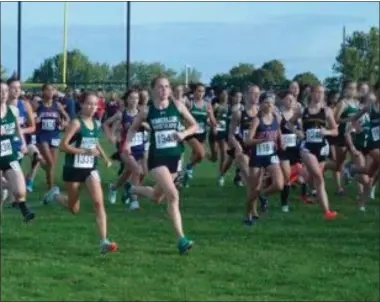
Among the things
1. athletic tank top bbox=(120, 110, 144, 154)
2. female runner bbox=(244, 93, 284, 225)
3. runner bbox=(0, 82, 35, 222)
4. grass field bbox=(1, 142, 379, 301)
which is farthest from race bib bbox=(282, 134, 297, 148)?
runner bbox=(0, 82, 35, 222)

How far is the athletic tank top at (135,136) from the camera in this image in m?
16.6

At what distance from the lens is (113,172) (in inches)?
1005

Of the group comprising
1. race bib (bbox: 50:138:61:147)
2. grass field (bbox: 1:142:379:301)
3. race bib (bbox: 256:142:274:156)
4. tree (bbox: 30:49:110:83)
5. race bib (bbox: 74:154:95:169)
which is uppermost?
tree (bbox: 30:49:110:83)

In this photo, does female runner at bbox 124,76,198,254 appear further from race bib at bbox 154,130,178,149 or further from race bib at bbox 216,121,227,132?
race bib at bbox 216,121,227,132

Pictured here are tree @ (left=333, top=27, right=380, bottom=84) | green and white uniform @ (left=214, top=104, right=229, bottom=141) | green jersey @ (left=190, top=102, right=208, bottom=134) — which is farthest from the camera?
tree @ (left=333, top=27, right=380, bottom=84)

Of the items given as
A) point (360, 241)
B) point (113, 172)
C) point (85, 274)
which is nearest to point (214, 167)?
point (113, 172)

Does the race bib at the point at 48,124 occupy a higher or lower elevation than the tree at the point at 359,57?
lower

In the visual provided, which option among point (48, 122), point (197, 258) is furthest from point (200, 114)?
point (197, 258)

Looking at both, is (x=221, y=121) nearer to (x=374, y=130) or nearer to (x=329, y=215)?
(x=374, y=130)

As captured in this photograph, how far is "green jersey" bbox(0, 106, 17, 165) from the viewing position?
13.1m

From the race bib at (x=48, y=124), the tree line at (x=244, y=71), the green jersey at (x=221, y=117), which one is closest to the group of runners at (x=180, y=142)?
the race bib at (x=48, y=124)

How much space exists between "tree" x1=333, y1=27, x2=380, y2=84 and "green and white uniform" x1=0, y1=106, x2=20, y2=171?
34.3m

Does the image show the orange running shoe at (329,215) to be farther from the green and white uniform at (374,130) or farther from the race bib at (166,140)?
the race bib at (166,140)

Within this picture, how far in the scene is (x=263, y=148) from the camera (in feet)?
46.0
